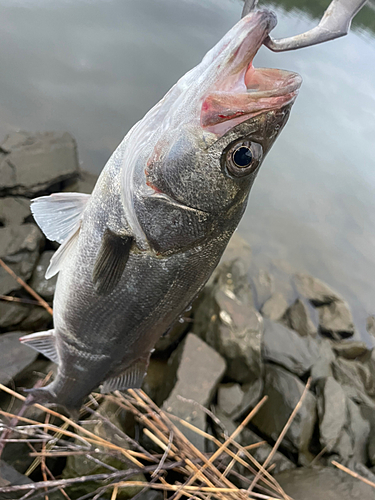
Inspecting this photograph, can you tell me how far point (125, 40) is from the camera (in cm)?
824

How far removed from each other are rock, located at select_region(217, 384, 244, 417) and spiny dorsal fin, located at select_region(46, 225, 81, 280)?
2505 mm

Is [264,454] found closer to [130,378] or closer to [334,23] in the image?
[130,378]

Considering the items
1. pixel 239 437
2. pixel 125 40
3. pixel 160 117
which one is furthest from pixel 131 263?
pixel 125 40

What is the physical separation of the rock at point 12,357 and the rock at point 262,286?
361cm

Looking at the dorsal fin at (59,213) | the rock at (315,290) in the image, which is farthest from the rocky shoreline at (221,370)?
the dorsal fin at (59,213)

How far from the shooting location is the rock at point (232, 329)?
11.9 feet

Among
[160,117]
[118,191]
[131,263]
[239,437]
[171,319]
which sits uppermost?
[160,117]

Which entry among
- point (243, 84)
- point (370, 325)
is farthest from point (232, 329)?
point (370, 325)

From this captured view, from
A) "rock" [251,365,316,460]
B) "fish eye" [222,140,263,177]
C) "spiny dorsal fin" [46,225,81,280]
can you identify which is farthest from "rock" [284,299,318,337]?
"fish eye" [222,140,263,177]

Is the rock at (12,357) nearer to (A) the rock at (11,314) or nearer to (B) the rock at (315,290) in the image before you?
(A) the rock at (11,314)

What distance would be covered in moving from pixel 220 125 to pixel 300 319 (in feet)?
16.0

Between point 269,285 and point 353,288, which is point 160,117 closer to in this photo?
point 269,285

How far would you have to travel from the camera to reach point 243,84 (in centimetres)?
111

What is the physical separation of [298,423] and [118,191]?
326cm
